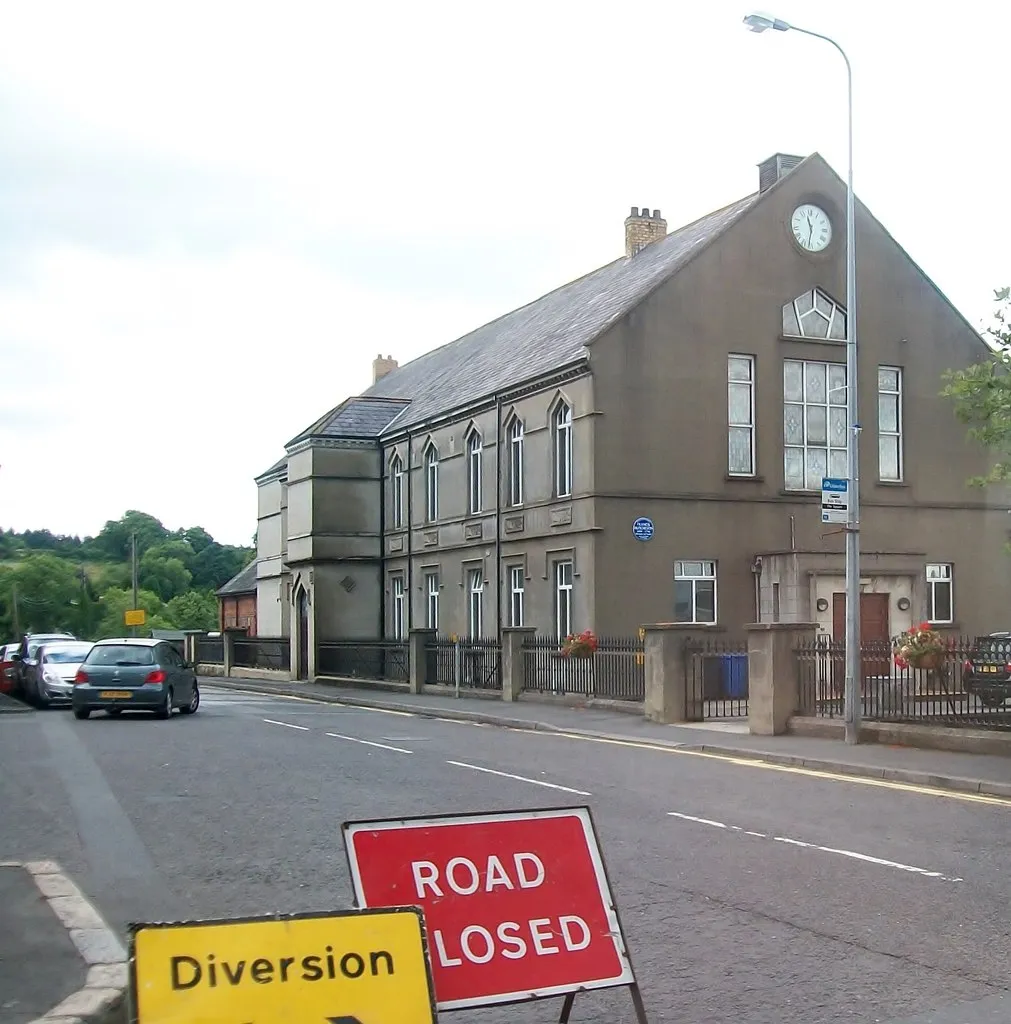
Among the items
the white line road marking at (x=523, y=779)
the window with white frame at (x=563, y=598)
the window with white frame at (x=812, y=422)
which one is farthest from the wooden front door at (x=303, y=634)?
the white line road marking at (x=523, y=779)

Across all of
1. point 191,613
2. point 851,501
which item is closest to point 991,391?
point 851,501

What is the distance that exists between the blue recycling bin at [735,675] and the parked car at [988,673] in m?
7.11

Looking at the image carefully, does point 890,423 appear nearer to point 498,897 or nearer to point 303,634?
point 303,634

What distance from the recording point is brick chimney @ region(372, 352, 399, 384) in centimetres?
6562

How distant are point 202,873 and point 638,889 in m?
3.16

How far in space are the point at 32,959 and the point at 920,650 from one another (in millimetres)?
14679

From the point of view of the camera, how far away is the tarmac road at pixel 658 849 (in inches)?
280

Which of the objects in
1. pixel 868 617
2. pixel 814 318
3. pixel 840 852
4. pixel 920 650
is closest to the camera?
pixel 840 852

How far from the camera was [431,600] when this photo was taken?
4441 centimetres

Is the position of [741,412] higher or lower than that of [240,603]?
higher

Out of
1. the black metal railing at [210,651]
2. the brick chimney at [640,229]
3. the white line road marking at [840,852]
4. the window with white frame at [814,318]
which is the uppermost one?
the brick chimney at [640,229]

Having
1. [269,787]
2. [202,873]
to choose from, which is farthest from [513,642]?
[202,873]

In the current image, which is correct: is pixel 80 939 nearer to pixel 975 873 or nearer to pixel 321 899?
pixel 321 899

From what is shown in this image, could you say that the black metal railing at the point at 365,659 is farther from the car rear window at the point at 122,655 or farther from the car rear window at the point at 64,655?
the car rear window at the point at 122,655
